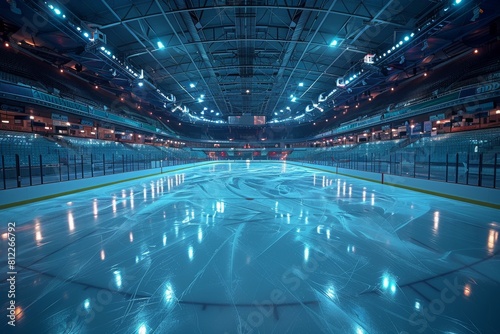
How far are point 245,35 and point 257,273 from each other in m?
12.1

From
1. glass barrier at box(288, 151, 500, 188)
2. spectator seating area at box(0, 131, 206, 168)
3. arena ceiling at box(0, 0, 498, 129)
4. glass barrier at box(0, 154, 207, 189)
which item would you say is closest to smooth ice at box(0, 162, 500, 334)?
glass barrier at box(288, 151, 500, 188)

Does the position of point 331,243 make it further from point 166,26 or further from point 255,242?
point 166,26

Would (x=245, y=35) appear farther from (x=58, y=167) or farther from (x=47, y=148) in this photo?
(x=47, y=148)

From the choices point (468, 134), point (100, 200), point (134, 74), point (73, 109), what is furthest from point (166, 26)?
point (468, 134)

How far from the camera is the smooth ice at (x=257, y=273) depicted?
68.5 inches

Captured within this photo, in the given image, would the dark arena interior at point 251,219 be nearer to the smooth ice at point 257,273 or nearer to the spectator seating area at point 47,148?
the smooth ice at point 257,273

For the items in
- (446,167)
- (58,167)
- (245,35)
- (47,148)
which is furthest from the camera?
(47,148)

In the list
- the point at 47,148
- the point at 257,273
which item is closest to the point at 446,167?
the point at 257,273

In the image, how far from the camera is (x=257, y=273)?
2.46 m

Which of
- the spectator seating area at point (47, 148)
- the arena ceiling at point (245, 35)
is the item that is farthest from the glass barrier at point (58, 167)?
the arena ceiling at point (245, 35)

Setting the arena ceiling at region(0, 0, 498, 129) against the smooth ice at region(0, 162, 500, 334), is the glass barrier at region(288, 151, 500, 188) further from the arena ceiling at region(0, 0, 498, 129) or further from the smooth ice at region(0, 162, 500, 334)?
the arena ceiling at region(0, 0, 498, 129)

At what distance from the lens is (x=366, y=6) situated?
28.5 ft

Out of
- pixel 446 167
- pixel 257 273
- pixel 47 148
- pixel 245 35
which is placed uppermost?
pixel 245 35

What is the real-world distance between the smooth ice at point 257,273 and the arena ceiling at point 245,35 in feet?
→ 28.6
